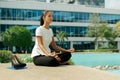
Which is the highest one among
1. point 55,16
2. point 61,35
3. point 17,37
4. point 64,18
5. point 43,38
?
point 43,38

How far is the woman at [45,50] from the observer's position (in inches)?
274

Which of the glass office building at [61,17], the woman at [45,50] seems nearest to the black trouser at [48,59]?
the woman at [45,50]

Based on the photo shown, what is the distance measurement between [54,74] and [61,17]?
161 feet

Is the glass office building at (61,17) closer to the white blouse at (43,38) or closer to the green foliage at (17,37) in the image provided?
the green foliage at (17,37)

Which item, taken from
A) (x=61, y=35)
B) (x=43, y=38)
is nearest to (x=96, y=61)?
(x=43, y=38)

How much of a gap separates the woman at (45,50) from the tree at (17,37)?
35.7m

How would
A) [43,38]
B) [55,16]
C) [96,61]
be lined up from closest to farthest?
[43,38] < [96,61] < [55,16]

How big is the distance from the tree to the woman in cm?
3566

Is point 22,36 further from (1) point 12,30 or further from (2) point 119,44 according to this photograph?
(2) point 119,44

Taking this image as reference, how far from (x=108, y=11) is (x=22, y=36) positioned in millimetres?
20546

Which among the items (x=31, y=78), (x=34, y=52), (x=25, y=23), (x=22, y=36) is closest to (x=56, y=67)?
(x=34, y=52)

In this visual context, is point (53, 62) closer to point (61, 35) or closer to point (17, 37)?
point (17, 37)

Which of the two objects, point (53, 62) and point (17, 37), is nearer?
point (53, 62)

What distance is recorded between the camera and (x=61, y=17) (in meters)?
54.9
